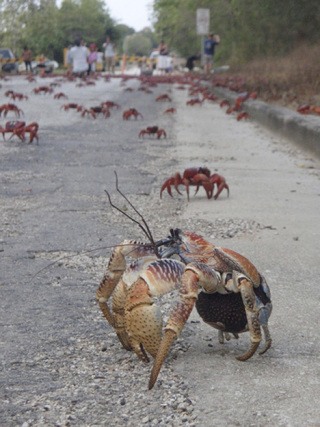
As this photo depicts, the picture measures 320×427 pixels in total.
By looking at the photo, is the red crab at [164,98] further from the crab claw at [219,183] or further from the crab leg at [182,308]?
the crab leg at [182,308]

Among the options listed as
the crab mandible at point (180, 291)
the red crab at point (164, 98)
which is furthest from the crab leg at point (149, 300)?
the red crab at point (164, 98)

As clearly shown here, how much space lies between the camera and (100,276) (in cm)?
494

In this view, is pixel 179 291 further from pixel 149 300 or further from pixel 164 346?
pixel 164 346

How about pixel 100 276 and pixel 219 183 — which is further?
pixel 219 183

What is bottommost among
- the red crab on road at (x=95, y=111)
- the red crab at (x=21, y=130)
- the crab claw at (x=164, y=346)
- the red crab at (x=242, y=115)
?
the red crab at (x=242, y=115)

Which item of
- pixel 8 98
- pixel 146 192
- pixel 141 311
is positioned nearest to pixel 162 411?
pixel 141 311

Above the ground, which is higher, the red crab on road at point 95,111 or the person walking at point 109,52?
the red crab on road at point 95,111

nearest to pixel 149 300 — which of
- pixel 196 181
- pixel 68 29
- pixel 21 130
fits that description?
pixel 196 181

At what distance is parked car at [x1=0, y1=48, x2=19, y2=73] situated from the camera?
61.1 m

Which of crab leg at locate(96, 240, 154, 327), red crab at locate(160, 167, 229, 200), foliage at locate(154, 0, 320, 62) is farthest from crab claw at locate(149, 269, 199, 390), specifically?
foliage at locate(154, 0, 320, 62)

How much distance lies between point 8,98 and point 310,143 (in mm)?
15524

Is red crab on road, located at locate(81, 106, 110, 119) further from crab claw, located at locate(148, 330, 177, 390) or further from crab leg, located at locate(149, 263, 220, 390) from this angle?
crab claw, located at locate(148, 330, 177, 390)

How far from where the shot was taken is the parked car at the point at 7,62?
61094 millimetres

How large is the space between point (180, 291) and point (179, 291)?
18 mm
